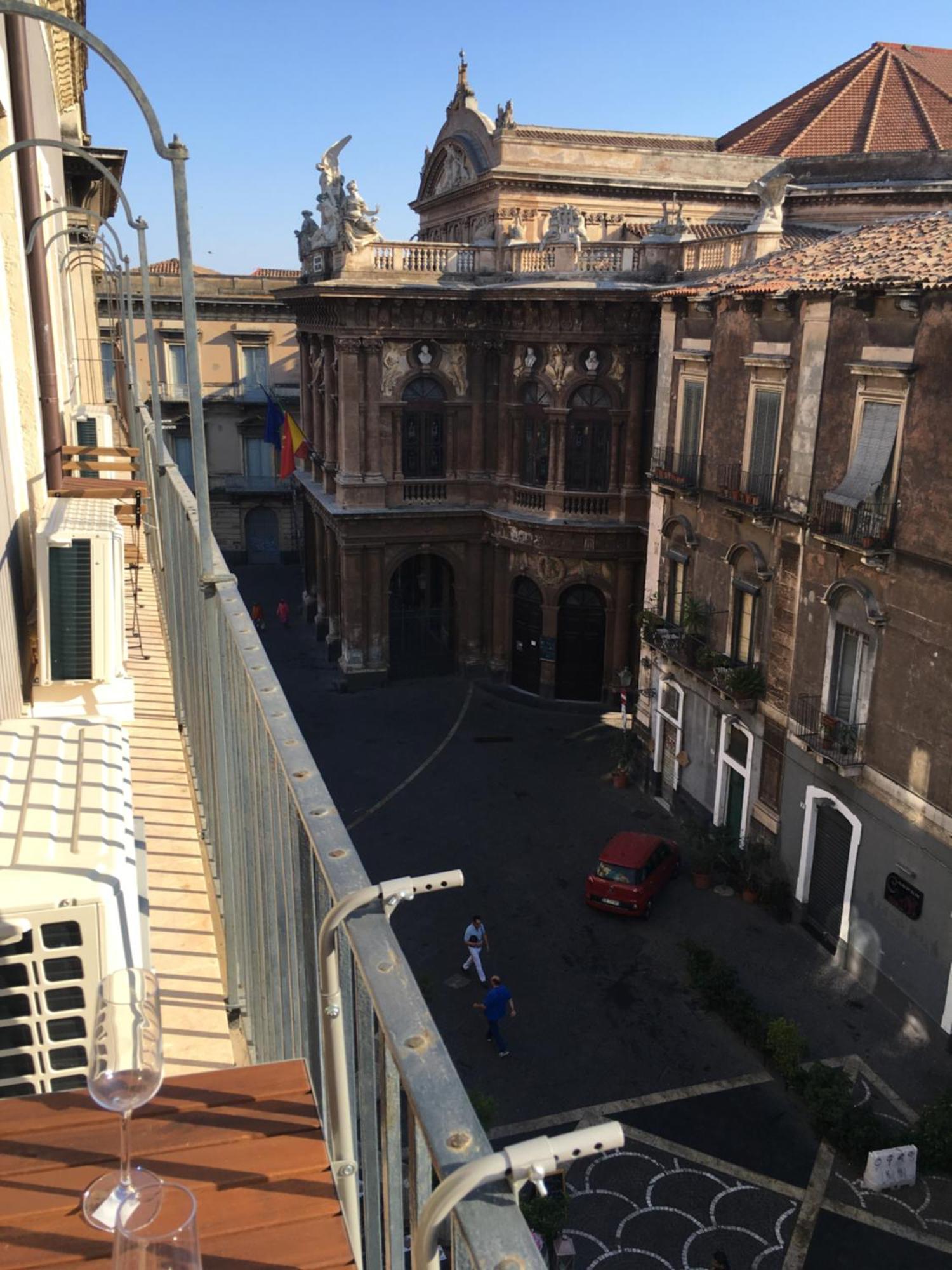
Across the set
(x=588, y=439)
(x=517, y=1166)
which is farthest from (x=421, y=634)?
(x=517, y=1166)

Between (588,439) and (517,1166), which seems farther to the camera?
(588,439)

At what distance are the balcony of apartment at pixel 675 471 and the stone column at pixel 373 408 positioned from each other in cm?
990

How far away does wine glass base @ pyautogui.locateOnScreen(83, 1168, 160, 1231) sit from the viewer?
2.98 m

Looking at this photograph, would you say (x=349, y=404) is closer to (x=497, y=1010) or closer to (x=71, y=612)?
(x=497, y=1010)

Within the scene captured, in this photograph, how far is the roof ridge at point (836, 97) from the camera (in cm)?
3956

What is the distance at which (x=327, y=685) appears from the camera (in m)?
36.1

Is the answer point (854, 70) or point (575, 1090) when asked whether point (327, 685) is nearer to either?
point (575, 1090)

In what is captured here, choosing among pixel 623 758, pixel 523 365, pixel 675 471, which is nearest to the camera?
pixel 675 471

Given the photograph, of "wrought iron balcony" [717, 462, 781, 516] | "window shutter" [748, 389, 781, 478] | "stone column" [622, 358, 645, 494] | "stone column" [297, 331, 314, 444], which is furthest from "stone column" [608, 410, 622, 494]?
"stone column" [297, 331, 314, 444]

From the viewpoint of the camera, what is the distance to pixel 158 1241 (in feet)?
8.43

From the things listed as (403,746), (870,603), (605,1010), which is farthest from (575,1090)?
(403,746)

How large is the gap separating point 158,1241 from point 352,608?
32994 millimetres

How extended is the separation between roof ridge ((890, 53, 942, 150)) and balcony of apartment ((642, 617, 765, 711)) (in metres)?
22.2

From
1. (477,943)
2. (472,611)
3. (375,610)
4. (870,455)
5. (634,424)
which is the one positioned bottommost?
(477,943)
